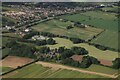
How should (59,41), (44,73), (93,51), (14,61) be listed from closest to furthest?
(44,73) → (14,61) → (93,51) → (59,41)

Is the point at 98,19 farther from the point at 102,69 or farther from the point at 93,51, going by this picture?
the point at 102,69

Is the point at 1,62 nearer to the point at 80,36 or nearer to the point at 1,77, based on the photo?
the point at 1,77

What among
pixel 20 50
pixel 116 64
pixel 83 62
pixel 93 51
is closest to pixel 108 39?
pixel 93 51

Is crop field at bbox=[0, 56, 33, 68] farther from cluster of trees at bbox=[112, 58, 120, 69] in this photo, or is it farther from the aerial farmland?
cluster of trees at bbox=[112, 58, 120, 69]

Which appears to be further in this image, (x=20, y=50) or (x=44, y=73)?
(x=20, y=50)

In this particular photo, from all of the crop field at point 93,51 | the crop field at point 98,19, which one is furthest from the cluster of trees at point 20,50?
the crop field at point 98,19

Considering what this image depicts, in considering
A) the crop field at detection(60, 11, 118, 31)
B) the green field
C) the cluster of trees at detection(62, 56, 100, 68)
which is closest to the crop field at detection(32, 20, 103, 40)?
the crop field at detection(60, 11, 118, 31)
